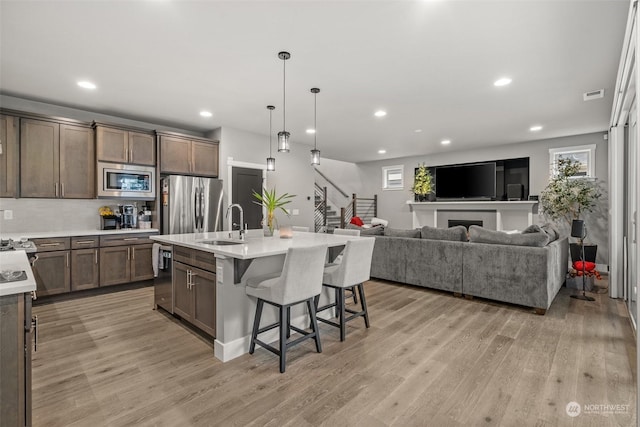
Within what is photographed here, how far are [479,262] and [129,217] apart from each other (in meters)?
5.20

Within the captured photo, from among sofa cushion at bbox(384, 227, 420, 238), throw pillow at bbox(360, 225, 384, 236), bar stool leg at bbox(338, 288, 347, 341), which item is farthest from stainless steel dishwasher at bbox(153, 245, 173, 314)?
sofa cushion at bbox(384, 227, 420, 238)

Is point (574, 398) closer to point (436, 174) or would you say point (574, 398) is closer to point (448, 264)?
point (448, 264)

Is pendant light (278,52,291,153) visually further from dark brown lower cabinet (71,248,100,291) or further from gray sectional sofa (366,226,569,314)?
dark brown lower cabinet (71,248,100,291)

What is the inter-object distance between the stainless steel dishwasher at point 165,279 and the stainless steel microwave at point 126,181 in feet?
6.04

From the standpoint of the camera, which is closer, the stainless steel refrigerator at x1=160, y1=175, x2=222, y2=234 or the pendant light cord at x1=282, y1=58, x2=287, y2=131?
the pendant light cord at x1=282, y1=58, x2=287, y2=131

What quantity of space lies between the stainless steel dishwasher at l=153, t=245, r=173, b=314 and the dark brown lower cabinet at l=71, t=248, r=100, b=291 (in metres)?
1.33

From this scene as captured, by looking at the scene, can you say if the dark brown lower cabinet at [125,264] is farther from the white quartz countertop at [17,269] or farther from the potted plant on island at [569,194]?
the potted plant on island at [569,194]

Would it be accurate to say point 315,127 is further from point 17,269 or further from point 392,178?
point 17,269

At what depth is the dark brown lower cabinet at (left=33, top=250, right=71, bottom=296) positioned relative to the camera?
12.9ft

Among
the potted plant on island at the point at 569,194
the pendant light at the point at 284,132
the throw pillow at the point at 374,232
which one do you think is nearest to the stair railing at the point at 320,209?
the throw pillow at the point at 374,232

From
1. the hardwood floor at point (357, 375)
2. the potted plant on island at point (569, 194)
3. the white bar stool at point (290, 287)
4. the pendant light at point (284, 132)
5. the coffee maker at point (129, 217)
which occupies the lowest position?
the hardwood floor at point (357, 375)

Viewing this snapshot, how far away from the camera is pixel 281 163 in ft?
22.2

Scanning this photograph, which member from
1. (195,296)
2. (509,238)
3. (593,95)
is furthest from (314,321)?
(593,95)

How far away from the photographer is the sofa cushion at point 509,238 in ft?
12.3
